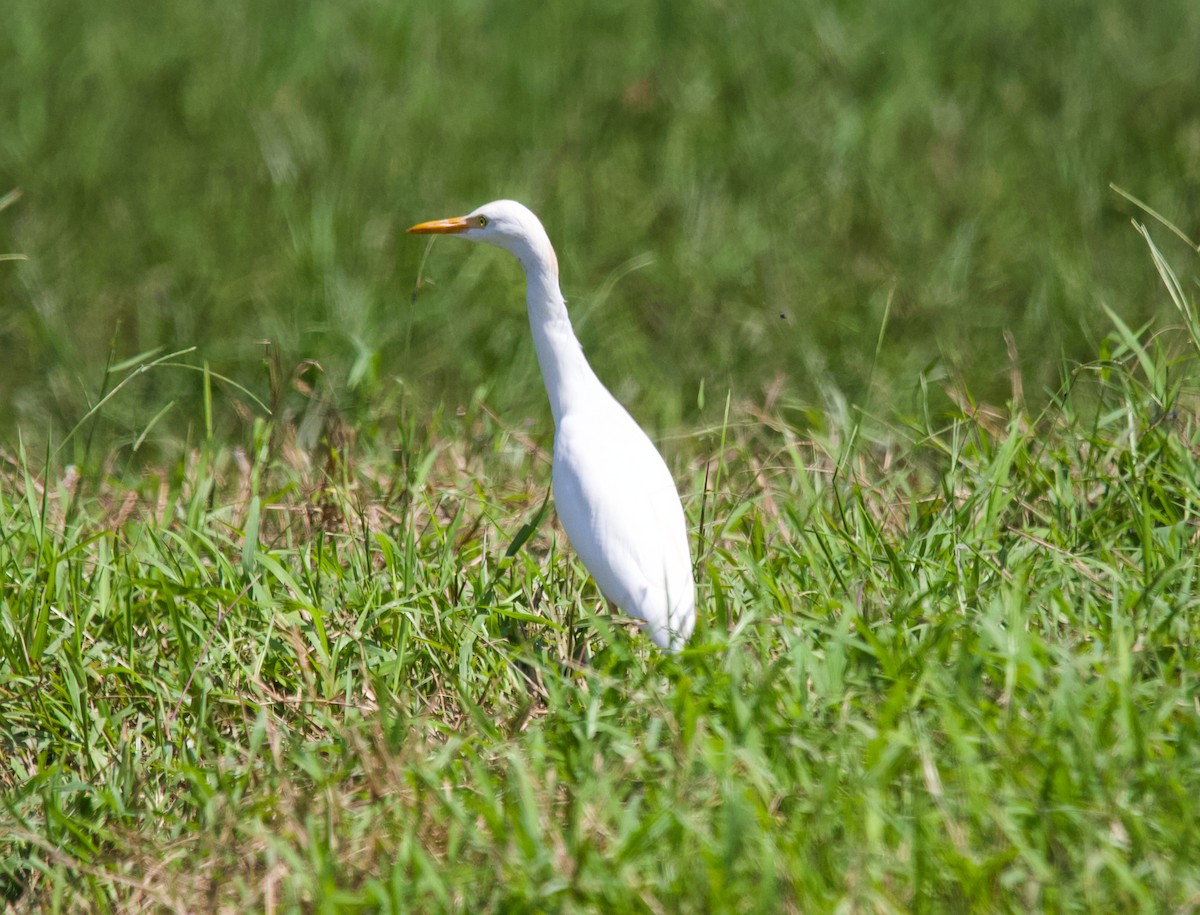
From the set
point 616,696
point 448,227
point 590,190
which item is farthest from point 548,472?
point 590,190

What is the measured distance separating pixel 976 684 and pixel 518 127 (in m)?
4.94

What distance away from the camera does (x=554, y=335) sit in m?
3.24

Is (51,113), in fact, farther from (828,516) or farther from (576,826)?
(576,826)

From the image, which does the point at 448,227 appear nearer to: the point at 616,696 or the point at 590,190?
the point at 616,696

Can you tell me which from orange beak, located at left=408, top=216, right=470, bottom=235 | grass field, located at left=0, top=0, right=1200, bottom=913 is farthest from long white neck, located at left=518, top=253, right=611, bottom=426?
grass field, located at left=0, top=0, right=1200, bottom=913

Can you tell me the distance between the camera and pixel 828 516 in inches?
123

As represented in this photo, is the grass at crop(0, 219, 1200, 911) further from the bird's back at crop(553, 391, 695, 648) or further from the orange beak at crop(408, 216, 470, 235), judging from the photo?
the orange beak at crop(408, 216, 470, 235)

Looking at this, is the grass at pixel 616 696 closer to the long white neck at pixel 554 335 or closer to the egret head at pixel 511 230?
the long white neck at pixel 554 335

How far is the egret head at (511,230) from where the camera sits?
3.18 meters

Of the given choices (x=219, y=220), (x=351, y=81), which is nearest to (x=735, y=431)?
(x=219, y=220)

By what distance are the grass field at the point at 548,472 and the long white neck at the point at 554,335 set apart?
0.94 feet

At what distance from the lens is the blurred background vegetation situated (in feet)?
16.5

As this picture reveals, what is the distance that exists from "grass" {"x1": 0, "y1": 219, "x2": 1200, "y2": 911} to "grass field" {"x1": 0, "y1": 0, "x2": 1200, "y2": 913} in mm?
12

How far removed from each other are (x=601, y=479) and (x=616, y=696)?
64cm
